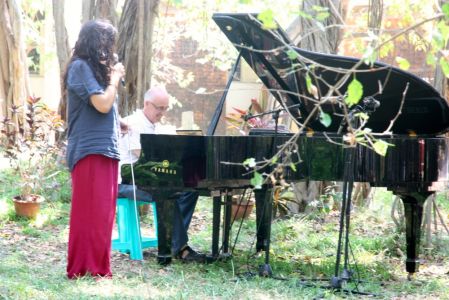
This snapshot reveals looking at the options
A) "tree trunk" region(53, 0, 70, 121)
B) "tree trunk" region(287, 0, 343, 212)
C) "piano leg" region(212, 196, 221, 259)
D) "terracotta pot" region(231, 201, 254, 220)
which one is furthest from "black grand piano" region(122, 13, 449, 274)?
"tree trunk" region(53, 0, 70, 121)

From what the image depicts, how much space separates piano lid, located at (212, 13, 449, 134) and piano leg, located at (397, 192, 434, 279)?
0.64m

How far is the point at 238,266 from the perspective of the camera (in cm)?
622

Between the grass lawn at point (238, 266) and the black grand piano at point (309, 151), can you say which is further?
the black grand piano at point (309, 151)

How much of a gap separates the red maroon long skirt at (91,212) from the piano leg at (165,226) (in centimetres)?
61

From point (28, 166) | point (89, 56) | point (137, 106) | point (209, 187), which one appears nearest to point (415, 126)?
point (209, 187)

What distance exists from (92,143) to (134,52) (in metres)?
3.55

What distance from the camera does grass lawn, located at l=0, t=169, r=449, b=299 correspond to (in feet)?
16.6

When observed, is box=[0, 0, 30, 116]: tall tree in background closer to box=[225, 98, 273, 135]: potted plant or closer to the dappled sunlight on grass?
the dappled sunlight on grass

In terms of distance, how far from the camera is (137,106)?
8.52 metres

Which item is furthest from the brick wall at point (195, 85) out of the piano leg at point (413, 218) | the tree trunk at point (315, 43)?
the piano leg at point (413, 218)

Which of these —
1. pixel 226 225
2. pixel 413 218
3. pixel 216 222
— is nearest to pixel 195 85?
pixel 226 225

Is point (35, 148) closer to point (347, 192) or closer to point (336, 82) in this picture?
point (336, 82)

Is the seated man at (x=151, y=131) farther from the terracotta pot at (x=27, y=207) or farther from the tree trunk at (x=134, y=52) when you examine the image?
the terracotta pot at (x=27, y=207)

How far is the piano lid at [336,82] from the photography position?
561 centimetres
